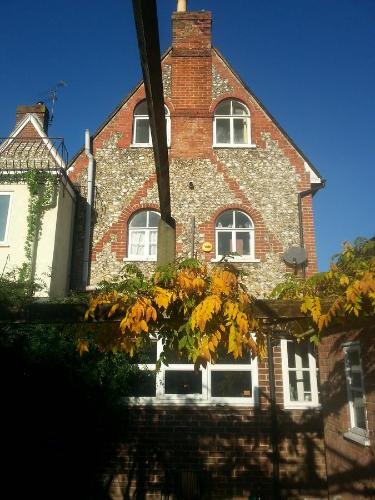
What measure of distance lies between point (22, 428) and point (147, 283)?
6246 mm

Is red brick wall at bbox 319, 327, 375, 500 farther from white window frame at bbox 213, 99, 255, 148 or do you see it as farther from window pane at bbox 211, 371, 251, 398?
white window frame at bbox 213, 99, 255, 148

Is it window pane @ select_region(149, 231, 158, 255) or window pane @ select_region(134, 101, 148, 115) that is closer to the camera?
window pane @ select_region(149, 231, 158, 255)

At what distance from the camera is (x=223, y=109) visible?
1315 cm

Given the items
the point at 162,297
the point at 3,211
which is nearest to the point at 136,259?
the point at 3,211

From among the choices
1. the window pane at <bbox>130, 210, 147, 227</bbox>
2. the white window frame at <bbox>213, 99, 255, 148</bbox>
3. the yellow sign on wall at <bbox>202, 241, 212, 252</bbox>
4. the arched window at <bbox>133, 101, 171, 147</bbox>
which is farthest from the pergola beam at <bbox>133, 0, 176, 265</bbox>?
the arched window at <bbox>133, 101, 171, 147</bbox>

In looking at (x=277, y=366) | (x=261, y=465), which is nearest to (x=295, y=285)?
(x=277, y=366)

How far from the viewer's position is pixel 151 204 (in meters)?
11.9

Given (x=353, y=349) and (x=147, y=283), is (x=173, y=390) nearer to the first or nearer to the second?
(x=353, y=349)

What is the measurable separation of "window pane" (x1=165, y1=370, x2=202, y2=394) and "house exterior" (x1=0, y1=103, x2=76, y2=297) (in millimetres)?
3624

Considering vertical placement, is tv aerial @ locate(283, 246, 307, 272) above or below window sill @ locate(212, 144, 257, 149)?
below

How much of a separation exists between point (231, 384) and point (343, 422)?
2.67m

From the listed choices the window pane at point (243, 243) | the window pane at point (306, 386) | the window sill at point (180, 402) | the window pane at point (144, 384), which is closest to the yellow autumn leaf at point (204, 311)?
the window pane at point (144, 384)

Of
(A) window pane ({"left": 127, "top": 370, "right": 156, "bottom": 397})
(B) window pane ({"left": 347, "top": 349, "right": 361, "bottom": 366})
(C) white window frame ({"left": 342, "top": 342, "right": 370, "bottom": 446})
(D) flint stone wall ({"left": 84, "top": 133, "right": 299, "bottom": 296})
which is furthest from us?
(D) flint stone wall ({"left": 84, "top": 133, "right": 299, "bottom": 296})

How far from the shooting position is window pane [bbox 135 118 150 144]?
12.9 m
